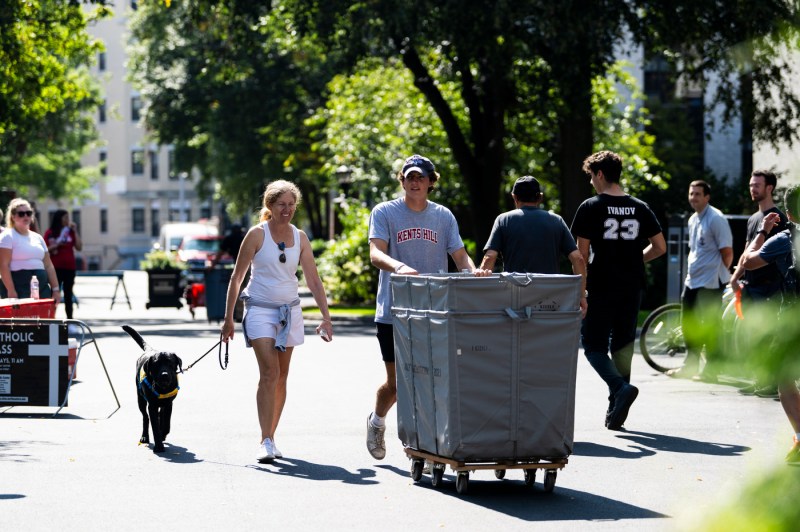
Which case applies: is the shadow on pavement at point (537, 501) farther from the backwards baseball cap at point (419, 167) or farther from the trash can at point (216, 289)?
the trash can at point (216, 289)

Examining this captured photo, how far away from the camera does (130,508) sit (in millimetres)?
6773

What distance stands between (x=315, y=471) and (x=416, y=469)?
762 mm

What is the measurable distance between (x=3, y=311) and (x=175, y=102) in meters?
38.5

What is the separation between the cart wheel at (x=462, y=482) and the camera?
7.12m

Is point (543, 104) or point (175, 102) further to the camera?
point (175, 102)

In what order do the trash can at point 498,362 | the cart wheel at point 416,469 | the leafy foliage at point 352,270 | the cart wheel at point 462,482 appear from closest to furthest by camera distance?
the trash can at point 498,362 → the cart wheel at point 462,482 → the cart wheel at point 416,469 → the leafy foliage at point 352,270

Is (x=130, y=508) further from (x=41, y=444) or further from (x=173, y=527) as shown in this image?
(x=41, y=444)

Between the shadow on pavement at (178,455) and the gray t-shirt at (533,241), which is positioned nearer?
the shadow on pavement at (178,455)

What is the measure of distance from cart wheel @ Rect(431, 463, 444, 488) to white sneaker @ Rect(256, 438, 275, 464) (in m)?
1.28

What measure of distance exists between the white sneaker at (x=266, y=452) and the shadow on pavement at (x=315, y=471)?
0.14 feet

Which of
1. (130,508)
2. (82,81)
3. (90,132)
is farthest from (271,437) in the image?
(90,132)

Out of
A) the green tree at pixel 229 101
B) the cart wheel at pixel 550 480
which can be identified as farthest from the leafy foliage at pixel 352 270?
the cart wheel at pixel 550 480

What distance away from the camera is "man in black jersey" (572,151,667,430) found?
9.68 metres

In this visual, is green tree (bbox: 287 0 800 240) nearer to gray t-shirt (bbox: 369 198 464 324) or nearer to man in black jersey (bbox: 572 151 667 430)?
man in black jersey (bbox: 572 151 667 430)
